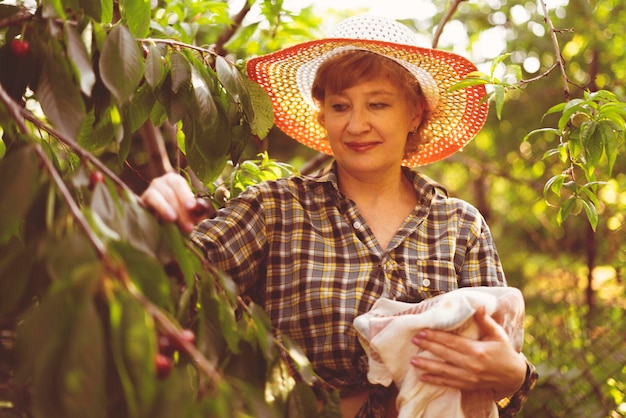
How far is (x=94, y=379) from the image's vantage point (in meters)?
0.72

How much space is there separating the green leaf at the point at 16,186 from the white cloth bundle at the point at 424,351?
2.80ft

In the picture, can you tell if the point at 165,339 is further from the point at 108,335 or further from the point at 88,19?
the point at 88,19

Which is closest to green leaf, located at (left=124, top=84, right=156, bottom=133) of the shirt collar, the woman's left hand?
the shirt collar

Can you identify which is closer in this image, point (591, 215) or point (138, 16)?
point (138, 16)

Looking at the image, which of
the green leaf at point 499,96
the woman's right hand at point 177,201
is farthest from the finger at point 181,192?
the green leaf at point 499,96

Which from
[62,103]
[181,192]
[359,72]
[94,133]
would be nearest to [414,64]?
[359,72]

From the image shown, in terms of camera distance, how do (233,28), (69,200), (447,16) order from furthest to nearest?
(233,28) < (447,16) < (69,200)

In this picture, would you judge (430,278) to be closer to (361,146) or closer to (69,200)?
(361,146)

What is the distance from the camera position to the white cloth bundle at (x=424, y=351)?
58.1 inches

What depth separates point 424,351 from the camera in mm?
1491

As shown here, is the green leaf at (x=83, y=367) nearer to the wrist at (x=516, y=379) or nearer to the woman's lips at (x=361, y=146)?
the wrist at (x=516, y=379)

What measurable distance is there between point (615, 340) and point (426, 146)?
159 centimetres

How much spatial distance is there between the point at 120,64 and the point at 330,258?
90 centimetres

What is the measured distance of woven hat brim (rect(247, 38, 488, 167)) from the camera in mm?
1951
